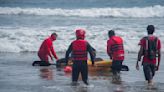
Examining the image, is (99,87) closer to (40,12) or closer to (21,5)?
(40,12)

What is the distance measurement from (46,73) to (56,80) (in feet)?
6.06

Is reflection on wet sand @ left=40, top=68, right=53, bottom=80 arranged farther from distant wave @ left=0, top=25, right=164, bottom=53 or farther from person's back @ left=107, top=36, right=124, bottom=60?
distant wave @ left=0, top=25, right=164, bottom=53

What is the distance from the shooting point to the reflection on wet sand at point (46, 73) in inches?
676

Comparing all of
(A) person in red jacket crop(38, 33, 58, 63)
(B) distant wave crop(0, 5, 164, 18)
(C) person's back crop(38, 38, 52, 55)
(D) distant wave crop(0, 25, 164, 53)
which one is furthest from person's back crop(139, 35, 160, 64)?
(B) distant wave crop(0, 5, 164, 18)

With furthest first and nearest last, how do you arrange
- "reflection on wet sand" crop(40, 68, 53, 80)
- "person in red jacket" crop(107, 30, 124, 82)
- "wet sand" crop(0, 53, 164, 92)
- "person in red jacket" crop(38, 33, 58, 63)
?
"person in red jacket" crop(38, 33, 58, 63)
"person in red jacket" crop(107, 30, 124, 82)
"reflection on wet sand" crop(40, 68, 53, 80)
"wet sand" crop(0, 53, 164, 92)

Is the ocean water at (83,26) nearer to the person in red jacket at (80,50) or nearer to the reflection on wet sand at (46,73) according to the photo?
the reflection on wet sand at (46,73)

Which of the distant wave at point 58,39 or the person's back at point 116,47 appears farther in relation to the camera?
the distant wave at point 58,39

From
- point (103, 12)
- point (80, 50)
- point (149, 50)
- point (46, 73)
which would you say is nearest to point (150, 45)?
point (149, 50)

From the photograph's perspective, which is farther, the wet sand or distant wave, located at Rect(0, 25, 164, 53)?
distant wave, located at Rect(0, 25, 164, 53)

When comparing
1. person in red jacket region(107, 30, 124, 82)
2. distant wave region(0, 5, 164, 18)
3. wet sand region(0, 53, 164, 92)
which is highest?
distant wave region(0, 5, 164, 18)

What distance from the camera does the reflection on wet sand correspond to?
17172mm

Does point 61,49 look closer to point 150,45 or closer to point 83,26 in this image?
point 83,26

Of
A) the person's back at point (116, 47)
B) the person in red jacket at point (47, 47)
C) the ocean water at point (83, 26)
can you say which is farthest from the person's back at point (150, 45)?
the ocean water at point (83, 26)

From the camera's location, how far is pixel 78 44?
1489 centimetres
